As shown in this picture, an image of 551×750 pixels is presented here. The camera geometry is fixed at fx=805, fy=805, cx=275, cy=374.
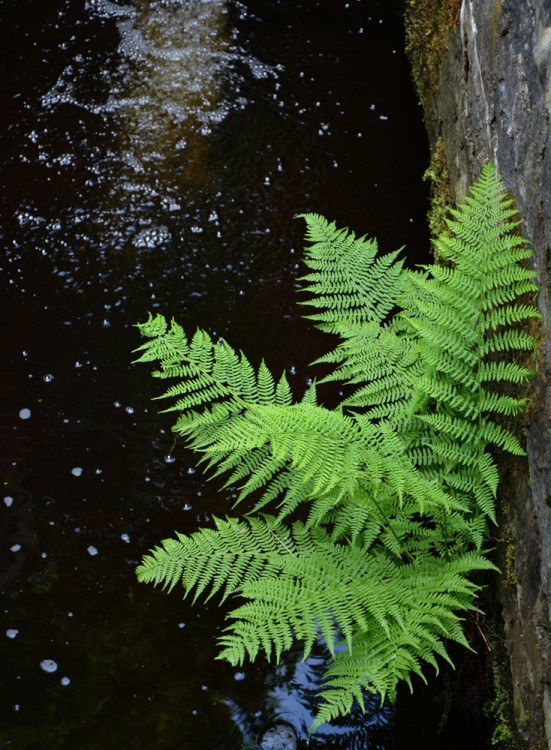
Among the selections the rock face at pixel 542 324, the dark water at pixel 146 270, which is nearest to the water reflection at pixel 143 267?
the dark water at pixel 146 270

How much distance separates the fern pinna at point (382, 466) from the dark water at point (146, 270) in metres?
0.34

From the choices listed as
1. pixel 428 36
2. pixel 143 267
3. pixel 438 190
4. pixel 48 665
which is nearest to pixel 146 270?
pixel 143 267

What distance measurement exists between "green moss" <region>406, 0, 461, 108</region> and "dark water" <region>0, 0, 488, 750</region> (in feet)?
0.45

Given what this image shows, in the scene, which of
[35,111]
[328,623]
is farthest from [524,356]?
[35,111]

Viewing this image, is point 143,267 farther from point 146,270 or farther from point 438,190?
point 438,190

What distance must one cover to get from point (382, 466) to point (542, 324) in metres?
0.72

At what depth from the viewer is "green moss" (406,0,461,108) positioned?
4.52 m

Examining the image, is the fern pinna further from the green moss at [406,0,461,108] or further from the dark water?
the green moss at [406,0,461,108]

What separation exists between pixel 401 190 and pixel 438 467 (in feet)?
7.15

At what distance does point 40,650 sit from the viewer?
10.6ft

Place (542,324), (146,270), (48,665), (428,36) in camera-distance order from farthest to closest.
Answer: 1. (428,36)
2. (146,270)
3. (48,665)
4. (542,324)

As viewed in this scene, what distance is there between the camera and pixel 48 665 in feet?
10.4

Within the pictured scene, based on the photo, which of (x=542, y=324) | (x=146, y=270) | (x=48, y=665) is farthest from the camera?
(x=146, y=270)

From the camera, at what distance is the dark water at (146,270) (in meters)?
3.13
